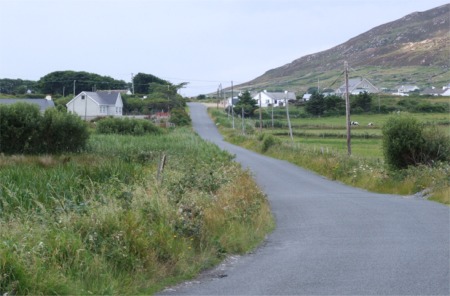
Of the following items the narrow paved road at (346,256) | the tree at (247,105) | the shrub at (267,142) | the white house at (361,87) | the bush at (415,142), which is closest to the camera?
the narrow paved road at (346,256)

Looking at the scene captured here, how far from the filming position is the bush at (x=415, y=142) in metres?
30.9

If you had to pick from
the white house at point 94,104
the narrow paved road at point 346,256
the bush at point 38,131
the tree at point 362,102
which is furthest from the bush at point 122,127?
the tree at point 362,102

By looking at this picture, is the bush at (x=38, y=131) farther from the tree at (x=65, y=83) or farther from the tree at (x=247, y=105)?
the tree at (x=247, y=105)

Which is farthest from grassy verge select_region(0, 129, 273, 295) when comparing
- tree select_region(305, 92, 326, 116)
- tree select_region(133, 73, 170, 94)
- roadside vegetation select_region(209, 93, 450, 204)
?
tree select_region(133, 73, 170, 94)

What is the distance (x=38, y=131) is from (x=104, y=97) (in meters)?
33.1

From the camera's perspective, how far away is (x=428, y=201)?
23.1 m

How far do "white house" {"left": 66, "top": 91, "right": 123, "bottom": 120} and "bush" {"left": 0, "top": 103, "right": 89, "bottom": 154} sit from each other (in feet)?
89.0

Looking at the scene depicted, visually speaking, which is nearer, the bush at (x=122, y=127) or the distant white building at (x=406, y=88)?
the bush at (x=122, y=127)

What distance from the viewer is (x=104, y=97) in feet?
232

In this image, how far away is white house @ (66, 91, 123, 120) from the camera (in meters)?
66.9

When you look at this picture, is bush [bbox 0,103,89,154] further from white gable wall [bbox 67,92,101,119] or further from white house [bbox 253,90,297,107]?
white house [bbox 253,90,297,107]

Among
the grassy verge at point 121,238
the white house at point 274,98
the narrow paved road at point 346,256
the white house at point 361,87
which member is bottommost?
the narrow paved road at point 346,256

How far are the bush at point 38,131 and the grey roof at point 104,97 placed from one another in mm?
29131

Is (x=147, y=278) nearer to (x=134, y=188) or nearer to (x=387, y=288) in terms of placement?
(x=387, y=288)
